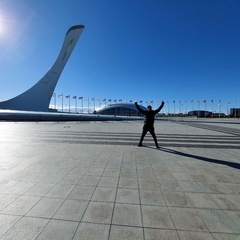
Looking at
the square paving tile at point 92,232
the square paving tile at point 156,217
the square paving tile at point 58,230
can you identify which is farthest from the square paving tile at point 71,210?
the square paving tile at point 156,217

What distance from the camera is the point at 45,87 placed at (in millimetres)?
50594

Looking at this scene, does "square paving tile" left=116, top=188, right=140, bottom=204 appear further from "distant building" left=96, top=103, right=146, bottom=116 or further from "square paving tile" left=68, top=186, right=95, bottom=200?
"distant building" left=96, top=103, right=146, bottom=116

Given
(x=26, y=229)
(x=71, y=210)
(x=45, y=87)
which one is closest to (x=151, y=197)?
(x=71, y=210)

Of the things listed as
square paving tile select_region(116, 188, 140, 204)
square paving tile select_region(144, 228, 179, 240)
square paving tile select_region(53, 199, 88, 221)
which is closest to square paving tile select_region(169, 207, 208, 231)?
square paving tile select_region(144, 228, 179, 240)

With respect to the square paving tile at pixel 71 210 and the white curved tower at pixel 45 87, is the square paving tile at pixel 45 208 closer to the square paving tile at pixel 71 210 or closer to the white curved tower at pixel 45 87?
the square paving tile at pixel 71 210

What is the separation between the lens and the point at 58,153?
639cm

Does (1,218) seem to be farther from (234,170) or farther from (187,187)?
(234,170)

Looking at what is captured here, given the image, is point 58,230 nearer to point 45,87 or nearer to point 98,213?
point 98,213

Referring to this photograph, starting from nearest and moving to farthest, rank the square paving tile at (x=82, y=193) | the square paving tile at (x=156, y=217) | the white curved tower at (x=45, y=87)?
the square paving tile at (x=156, y=217) → the square paving tile at (x=82, y=193) → the white curved tower at (x=45, y=87)

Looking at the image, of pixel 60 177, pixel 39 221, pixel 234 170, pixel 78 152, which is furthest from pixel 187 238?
pixel 78 152

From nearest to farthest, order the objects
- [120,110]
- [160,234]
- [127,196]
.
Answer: [160,234] < [127,196] < [120,110]

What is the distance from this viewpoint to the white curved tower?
49250mm

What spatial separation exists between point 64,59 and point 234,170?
2106 inches

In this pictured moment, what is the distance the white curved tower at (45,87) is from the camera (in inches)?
1939
